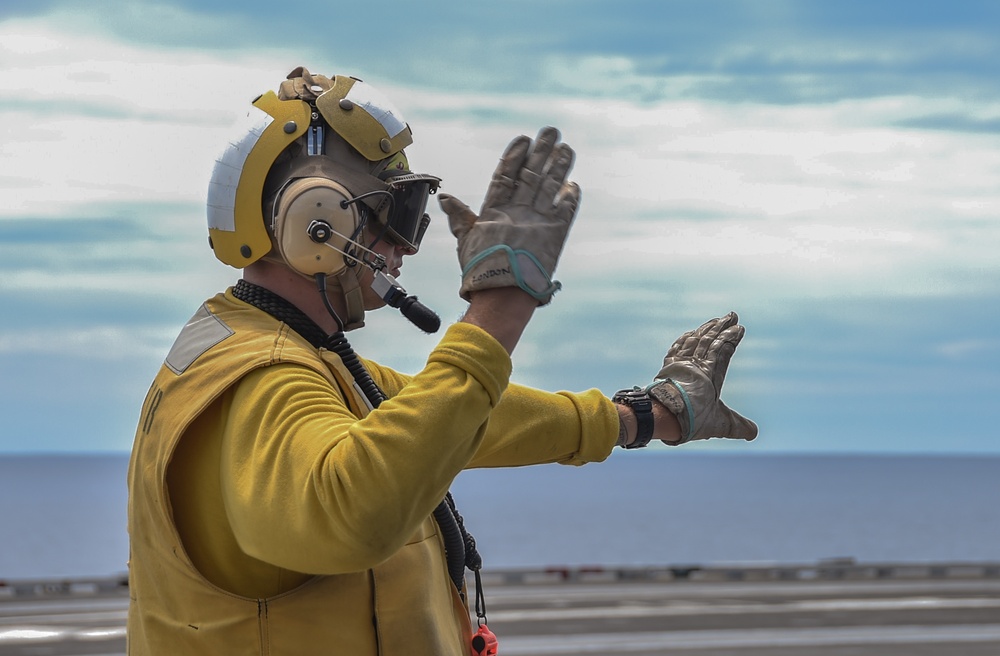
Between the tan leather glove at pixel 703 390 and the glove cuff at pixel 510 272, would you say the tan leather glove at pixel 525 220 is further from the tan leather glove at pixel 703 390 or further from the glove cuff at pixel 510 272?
the tan leather glove at pixel 703 390

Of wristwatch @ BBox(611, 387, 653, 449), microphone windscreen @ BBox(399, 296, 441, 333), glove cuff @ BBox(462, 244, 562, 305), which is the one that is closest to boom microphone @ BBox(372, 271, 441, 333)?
microphone windscreen @ BBox(399, 296, 441, 333)

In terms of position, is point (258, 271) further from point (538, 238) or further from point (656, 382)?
point (656, 382)

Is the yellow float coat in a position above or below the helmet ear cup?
below

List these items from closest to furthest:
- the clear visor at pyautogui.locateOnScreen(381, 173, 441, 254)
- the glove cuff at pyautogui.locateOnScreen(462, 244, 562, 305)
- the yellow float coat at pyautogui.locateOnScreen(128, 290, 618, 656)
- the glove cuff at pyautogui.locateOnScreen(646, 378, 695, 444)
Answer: the yellow float coat at pyautogui.locateOnScreen(128, 290, 618, 656) < the glove cuff at pyautogui.locateOnScreen(462, 244, 562, 305) < the clear visor at pyautogui.locateOnScreen(381, 173, 441, 254) < the glove cuff at pyautogui.locateOnScreen(646, 378, 695, 444)

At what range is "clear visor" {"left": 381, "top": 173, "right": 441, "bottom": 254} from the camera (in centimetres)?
328

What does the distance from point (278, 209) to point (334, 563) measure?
3.15ft

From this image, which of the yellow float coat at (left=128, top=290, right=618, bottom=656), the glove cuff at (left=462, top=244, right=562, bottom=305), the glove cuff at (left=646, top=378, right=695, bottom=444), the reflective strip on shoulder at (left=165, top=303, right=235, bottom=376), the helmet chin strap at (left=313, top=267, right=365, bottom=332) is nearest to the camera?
the yellow float coat at (left=128, top=290, right=618, bottom=656)

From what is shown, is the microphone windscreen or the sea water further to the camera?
the sea water

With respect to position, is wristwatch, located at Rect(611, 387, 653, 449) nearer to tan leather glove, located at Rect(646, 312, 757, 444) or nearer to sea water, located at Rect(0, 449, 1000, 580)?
tan leather glove, located at Rect(646, 312, 757, 444)

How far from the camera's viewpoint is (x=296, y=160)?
128 inches

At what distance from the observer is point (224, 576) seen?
9.84ft

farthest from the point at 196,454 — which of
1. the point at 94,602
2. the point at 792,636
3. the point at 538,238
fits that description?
the point at 94,602

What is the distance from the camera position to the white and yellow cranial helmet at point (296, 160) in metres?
3.24

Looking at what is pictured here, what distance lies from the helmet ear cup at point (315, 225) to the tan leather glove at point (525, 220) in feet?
1.26
